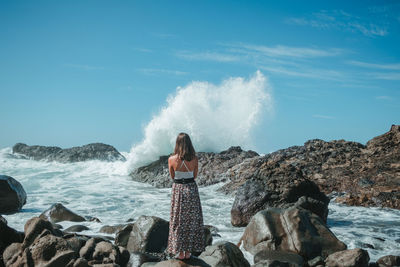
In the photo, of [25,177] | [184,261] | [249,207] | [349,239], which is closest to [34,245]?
[184,261]

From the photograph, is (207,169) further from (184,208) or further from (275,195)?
(184,208)

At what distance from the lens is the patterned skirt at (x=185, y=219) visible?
5148 mm

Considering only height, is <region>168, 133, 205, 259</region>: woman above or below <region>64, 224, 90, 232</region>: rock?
above

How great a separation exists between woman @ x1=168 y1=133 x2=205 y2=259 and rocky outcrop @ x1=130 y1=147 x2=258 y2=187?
433 inches

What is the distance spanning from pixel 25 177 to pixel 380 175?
18.2m

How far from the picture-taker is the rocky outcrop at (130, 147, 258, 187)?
1678 cm

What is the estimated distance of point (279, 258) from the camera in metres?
5.72

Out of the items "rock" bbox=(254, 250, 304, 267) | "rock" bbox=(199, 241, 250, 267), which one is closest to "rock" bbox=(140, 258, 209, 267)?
→ "rock" bbox=(199, 241, 250, 267)

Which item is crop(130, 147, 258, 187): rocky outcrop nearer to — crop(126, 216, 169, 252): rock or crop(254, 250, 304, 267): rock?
crop(126, 216, 169, 252): rock

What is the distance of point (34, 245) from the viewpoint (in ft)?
17.3

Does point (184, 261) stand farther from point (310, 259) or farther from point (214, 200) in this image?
point (214, 200)

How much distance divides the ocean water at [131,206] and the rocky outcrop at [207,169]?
2.09 ft

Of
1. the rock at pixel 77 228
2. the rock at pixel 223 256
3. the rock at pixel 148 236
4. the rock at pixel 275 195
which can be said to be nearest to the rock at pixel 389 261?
the rock at pixel 223 256

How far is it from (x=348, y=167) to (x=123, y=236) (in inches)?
370
